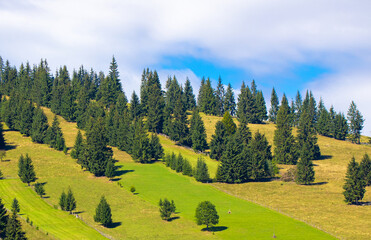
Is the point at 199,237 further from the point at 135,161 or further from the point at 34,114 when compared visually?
the point at 34,114

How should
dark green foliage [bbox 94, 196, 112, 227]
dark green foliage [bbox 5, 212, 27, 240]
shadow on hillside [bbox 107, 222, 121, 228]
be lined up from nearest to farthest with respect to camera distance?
dark green foliage [bbox 5, 212, 27, 240]
dark green foliage [bbox 94, 196, 112, 227]
shadow on hillside [bbox 107, 222, 121, 228]

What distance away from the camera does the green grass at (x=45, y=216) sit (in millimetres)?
57375

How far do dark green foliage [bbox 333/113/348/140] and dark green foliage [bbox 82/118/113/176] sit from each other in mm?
116572

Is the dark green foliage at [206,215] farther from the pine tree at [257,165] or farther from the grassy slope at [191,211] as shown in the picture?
the pine tree at [257,165]

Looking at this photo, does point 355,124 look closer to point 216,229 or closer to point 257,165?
point 257,165

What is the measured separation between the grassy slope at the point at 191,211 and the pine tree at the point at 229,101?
85835 millimetres

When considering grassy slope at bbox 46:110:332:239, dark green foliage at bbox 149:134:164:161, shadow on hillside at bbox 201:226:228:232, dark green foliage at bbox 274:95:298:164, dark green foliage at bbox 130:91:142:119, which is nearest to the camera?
grassy slope at bbox 46:110:332:239

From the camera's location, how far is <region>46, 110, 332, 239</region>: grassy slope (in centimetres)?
5997

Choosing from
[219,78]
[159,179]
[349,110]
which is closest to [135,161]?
[159,179]

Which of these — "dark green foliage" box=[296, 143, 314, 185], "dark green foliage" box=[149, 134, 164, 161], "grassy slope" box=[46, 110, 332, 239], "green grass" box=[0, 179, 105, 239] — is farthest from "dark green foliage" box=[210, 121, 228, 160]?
"green grass" box=[0, 179, 105, 239]

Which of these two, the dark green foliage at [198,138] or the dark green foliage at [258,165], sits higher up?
the dark green foliage at [198,138]

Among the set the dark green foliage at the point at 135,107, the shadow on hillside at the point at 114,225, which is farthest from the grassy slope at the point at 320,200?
the dark green foliage at the point at 135,107

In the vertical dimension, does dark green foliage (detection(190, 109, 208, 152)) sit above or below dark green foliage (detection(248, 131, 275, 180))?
above

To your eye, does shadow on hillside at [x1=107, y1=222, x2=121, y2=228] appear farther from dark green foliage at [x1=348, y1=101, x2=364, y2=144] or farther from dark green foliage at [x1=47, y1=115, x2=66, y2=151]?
dark green foliage at [x1=348, y1=101, x2=364, y2=144]
